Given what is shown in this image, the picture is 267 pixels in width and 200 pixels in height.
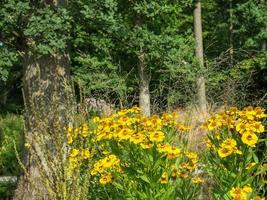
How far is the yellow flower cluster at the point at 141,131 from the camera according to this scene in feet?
13.5

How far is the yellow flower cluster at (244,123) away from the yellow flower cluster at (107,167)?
0.77 metres

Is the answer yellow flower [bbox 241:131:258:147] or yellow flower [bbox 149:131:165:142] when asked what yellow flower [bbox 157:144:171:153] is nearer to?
yellow flower [bbox 149:131:165:142]

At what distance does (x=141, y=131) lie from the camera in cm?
438

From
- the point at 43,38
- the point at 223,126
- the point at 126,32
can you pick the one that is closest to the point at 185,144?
the point at 223,126

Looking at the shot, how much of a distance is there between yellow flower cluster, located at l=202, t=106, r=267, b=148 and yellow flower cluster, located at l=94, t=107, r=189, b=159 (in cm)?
37

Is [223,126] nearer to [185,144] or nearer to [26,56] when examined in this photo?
[185,144]

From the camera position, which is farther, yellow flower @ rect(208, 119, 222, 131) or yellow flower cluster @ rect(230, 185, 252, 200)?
yellow flower @ rect(208, 119, 222, 131)

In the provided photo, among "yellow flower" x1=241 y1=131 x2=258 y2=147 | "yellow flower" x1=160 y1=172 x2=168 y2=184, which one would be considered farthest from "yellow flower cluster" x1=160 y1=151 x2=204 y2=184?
"yellow flower" x1=241 y1=131 x2=258 y2=147

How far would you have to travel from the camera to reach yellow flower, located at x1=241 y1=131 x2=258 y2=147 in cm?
381

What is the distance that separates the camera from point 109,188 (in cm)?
460

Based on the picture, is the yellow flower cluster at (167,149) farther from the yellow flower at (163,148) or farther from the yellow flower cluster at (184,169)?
the yellow flower cluster at (184,169)

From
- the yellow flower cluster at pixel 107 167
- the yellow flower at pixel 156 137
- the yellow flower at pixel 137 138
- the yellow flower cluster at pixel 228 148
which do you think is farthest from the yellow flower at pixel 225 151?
the yellow flower cluster at pixel 107 167

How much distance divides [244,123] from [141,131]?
842 millimetres

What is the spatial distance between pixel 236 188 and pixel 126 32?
12.9ft
